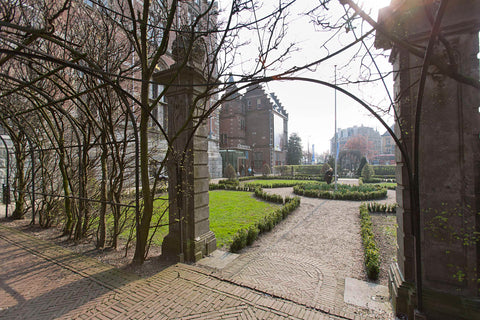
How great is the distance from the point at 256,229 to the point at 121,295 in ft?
11.9

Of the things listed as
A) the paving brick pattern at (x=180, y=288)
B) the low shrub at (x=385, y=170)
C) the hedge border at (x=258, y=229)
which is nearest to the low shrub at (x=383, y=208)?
the hedge border at (x=258, y=229)

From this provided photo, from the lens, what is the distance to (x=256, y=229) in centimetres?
617

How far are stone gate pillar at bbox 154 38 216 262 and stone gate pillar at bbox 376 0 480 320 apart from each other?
3243 millimetres

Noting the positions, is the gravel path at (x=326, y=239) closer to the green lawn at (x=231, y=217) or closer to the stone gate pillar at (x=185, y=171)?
the green lawn at (x=231, y=217)

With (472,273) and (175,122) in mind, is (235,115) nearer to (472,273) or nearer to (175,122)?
(175,122)

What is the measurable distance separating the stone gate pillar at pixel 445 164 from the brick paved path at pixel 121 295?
1217 millimetres

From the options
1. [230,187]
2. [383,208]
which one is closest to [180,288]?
[383,208]

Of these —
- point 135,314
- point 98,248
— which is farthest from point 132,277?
point 98,248

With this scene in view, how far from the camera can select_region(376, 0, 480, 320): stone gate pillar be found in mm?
2389

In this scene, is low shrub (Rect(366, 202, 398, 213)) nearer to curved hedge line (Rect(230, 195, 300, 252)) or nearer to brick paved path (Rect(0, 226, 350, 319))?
curved hedge line (Rect(230, 195, 300, 252))

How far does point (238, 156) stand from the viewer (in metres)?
35.1

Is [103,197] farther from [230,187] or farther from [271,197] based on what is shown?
[230,187]

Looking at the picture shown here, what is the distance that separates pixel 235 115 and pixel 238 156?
10283mm

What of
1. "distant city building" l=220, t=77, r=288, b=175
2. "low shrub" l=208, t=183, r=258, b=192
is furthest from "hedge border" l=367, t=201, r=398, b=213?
"distant city building" l=220, t=77, r=288, b=175
